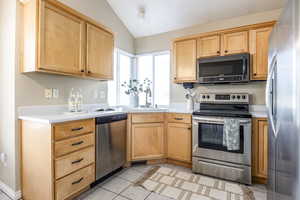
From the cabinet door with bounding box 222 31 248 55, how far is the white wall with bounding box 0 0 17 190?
284 centimetres

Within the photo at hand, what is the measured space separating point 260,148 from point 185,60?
5.78ft

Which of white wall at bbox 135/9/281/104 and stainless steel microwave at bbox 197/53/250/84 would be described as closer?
stainless steel microwave at bbox 197/53/250/84

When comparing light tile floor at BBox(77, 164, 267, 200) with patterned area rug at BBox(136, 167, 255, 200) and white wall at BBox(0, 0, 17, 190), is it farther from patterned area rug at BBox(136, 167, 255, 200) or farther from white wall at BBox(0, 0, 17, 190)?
white wall at BBox(0, 0, 17, 190)

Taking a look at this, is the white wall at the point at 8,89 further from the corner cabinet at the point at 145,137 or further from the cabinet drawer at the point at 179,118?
the cabinet drawer at the point at 179,118

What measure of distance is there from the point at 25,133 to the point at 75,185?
80 cm

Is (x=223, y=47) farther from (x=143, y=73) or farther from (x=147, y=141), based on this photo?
(x=147, y=141)

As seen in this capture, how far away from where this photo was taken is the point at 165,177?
2328 millimetres

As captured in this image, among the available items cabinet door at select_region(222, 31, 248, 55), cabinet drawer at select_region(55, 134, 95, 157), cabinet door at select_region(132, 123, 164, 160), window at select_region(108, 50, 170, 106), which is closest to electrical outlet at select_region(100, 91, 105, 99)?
window at select_region(108, 50, 170, 106)

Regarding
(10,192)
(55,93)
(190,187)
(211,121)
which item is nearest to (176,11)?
(211,121)

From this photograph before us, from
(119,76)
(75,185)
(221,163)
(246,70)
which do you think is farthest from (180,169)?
(119,76)

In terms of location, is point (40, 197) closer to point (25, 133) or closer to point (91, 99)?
point (25, 133)

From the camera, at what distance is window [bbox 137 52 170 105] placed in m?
3.51

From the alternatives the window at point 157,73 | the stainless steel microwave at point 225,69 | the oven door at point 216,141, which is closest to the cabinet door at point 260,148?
the oven door at point 216,141

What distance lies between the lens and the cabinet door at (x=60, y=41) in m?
1.72
